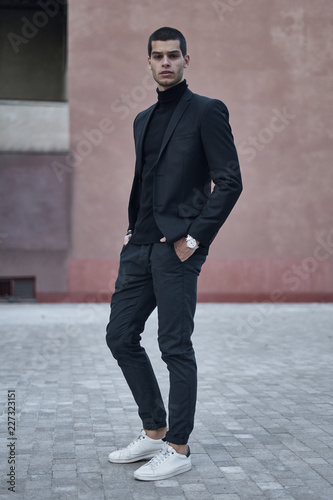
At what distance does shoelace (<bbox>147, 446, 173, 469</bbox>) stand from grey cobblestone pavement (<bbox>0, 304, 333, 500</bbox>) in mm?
106

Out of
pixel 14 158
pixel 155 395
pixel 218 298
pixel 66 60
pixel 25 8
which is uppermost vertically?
pixel 25 8

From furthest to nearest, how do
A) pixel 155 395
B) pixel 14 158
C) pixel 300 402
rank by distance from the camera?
pixel 14 158 < pixel 300 402 < pixel 155 395

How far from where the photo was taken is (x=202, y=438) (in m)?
4.49

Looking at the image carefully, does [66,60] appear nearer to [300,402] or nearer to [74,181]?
[74,181]

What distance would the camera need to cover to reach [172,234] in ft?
12.1

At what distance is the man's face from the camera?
374 centimetres

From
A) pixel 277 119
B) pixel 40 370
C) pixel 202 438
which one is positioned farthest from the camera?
pixel 277 119

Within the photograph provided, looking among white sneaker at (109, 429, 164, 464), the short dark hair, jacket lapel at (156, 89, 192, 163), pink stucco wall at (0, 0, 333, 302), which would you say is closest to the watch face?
jacket lapel at (156, 89, 192, 163)

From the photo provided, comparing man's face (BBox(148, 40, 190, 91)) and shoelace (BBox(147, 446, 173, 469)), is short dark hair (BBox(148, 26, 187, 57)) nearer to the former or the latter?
man's face (BBox(148, 40, 190, 91))

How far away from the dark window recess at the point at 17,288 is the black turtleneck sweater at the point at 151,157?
1038 centimetres

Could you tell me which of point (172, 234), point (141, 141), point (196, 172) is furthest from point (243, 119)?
point (172, 234)

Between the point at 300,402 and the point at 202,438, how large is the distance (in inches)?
51.9

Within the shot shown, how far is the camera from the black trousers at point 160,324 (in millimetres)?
3695

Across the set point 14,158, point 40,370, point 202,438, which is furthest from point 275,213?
point 202,438
